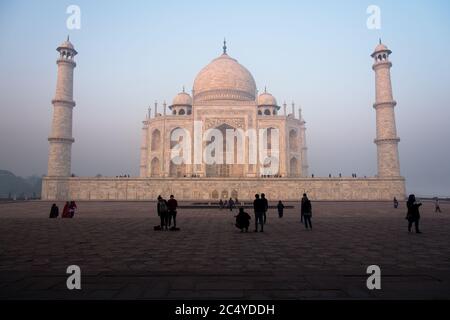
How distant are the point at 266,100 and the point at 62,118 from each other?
1021 inches

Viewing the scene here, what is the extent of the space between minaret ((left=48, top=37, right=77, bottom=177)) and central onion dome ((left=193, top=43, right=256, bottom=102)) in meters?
16.7

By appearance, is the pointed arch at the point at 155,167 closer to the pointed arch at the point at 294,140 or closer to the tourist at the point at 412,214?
the pointed arch at the point at 294,140

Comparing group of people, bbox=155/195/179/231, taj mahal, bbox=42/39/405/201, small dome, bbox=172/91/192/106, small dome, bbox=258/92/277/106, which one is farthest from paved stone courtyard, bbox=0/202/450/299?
small dome, bbox=258/92/277/106

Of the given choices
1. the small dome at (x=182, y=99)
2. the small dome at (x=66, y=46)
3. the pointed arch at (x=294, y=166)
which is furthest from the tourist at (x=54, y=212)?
the small dome at (x=182, y=99)

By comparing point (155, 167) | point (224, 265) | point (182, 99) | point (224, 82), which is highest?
point (224, 82)

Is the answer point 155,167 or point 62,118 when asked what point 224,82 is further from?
point 62,118

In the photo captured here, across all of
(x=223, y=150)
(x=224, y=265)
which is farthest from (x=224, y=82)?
(x=224, y=265)

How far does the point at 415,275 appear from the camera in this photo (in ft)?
14.2

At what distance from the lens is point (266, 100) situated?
4647cm

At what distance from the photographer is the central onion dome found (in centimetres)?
4416

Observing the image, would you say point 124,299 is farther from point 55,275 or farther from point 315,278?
point 315,278

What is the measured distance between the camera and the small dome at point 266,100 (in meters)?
46.3
